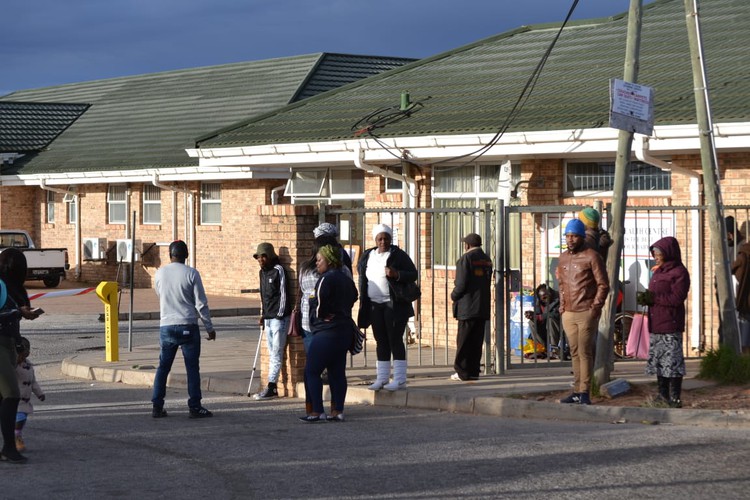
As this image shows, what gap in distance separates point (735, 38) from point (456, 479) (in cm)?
1175

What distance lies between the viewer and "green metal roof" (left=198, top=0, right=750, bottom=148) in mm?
16391

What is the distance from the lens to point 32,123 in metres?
38.7

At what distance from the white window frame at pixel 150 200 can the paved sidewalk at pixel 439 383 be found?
14.0 m

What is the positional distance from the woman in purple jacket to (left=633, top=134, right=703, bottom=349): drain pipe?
4.13 m

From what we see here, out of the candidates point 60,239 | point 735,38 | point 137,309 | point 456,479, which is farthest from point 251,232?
point 456,479

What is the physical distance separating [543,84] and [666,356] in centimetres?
818

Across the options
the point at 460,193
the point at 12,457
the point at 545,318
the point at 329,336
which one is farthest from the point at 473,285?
the point at 12,457

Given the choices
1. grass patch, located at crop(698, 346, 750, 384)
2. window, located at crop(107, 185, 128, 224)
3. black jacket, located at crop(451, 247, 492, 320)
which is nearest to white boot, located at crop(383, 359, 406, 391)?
black jacket, located at crop(451, 247, 492, 320)

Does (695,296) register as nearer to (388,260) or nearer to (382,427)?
(388,260)

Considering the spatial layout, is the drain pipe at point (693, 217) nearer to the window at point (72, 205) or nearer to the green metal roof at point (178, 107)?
the green metal roof at point (178, 107)

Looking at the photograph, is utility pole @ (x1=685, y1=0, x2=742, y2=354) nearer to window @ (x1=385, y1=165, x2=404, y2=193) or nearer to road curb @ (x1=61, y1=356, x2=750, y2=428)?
road curb @ (x1=61, y1=356, x2=750, y2=428)

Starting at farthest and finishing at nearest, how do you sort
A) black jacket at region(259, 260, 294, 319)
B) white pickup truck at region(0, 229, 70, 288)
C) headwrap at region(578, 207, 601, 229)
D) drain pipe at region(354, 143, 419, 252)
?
white pickup truck at region(0, 229, 70, 288)
drain pipe at region(354, 143, 419, 252)
black jacket at region(259, 260, 294, 319)
headwrap at region(578, 207, 601, 229)

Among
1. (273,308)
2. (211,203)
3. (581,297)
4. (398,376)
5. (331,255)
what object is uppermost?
(211,203)

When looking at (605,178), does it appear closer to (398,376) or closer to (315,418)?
(398,376)
